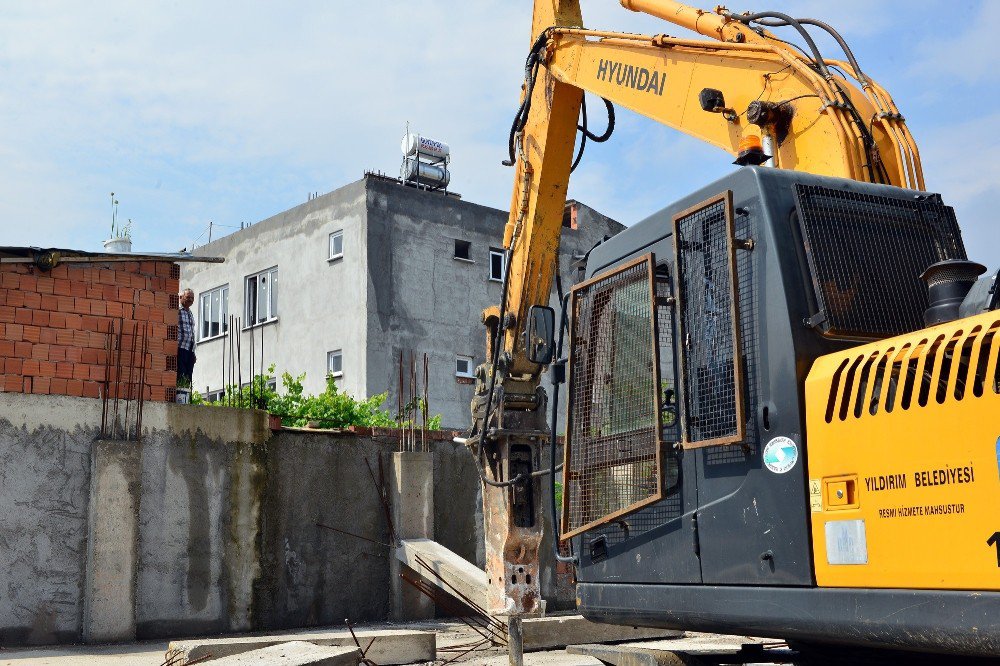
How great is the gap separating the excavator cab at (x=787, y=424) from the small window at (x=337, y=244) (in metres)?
21.3

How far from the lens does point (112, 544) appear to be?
1106 centimetres

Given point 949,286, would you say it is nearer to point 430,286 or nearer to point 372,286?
point 372,286

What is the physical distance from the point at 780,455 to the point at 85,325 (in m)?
9.01

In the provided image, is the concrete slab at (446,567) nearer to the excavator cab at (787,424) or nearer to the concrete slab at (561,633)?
the concrete slab at (561,633)

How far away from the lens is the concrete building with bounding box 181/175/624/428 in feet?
86.0

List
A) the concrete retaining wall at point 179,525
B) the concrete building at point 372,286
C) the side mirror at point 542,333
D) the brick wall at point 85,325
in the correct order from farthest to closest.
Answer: the concrete building at point 372,286 → the brick wall at point 85,325 → the concrete retaining wall at point 179,525 → the side mirror at point 542,333

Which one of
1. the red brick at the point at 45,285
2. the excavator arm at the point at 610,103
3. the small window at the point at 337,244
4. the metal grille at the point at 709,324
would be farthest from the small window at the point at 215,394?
the metal grille at the point at 709,324

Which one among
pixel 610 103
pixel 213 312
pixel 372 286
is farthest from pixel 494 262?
pixel 610 103

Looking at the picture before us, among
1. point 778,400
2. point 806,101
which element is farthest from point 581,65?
point 778,400

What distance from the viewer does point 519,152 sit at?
10.2 metres

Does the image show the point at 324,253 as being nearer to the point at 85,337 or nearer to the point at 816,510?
the point at 85,337

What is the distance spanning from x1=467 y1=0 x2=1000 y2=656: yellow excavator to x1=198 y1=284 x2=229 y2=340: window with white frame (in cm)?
2498

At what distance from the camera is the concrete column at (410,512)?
13.3 metres

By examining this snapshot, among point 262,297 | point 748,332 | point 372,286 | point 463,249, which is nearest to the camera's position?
point 748,332
